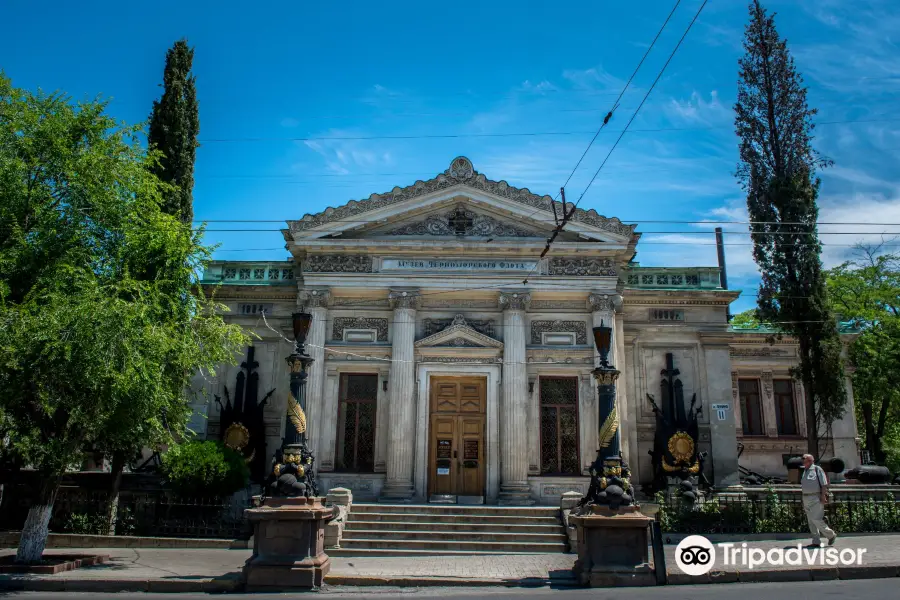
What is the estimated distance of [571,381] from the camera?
21.9 meters

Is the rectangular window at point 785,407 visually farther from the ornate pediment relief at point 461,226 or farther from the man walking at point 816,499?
the man walking at point 816,499

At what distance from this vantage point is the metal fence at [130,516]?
17.1 meters

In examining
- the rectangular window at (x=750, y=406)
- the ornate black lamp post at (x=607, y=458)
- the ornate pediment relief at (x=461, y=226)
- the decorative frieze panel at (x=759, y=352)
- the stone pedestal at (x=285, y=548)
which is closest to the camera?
the stone pedestal at (x=285, y=548)

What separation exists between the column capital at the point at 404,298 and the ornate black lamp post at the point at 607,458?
8521mm

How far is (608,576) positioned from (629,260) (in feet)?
43.6

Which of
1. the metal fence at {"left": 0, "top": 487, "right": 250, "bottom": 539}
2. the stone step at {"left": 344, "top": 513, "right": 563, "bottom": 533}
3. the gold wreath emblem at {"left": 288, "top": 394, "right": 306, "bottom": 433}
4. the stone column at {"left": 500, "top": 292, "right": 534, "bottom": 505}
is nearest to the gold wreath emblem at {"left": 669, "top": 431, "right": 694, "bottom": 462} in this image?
the stone column at {"left": 500, "top": 292, "right": 534, "bottom": 505}

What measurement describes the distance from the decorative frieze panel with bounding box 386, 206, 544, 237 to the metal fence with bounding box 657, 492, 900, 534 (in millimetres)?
9439

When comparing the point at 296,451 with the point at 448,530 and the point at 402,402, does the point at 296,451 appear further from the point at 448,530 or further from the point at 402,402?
the point at 402,402

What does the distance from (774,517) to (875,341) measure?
15.7m

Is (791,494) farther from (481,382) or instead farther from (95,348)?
(95,348)

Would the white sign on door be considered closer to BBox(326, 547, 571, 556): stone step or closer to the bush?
BBox(326, 547, 571, 556): stone step

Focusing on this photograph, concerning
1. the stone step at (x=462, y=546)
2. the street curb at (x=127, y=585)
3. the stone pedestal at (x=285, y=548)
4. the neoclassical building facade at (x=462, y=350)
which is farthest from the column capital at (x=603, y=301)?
the street curb at (x=127, y=585)

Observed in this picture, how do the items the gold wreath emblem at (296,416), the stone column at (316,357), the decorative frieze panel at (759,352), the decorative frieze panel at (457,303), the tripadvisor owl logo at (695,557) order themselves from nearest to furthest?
1. the tripadvisor owl logo at (695,557)
2. the gold wreath emblem at (296,416)
3. the stone column at (316,357)
4. the decorative frieze panel at (457,303)
5. the decorative frieze panel at (759,352)

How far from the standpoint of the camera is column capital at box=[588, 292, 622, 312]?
21.7 meters
